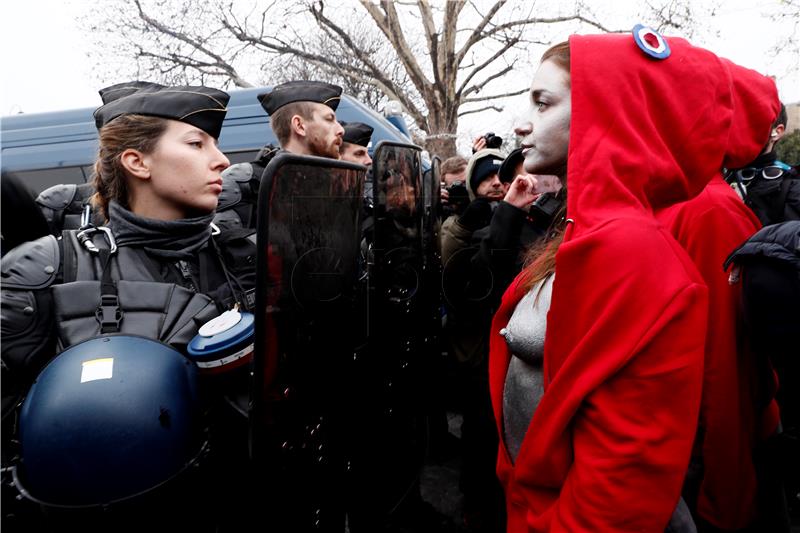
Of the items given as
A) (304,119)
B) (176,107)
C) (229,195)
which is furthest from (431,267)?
(176,107)

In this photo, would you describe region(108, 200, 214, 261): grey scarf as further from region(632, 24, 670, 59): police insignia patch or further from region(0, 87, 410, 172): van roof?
region(0, 87, 410, 172): van roof

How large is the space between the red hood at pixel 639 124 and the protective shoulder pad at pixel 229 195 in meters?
1.80

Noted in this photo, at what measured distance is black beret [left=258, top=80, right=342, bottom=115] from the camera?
332 cm

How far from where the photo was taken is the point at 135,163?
161cm

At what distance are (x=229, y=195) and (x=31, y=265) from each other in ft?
4.08

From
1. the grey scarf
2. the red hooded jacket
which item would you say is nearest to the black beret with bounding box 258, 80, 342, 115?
the grey scarf

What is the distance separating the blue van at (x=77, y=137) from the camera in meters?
5.99

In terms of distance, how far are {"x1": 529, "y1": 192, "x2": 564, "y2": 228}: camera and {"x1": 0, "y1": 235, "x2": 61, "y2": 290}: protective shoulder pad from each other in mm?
1815

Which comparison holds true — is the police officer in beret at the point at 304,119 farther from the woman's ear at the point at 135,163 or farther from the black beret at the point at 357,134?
the woman's ear at the point at 135,163

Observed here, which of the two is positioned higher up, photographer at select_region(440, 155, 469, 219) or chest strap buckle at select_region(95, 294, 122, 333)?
chest strap buckle at select_region(95, 294, 122, 333)

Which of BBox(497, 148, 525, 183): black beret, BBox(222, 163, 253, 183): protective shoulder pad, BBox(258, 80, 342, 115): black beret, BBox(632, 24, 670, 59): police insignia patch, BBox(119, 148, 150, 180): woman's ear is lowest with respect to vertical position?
BBox(222, 163, 253, 183): protective shoulder pad

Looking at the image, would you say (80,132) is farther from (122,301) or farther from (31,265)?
(122,301)

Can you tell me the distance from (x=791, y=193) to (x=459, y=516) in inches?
99.0

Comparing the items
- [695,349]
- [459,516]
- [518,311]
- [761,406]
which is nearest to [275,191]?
[518,311]
